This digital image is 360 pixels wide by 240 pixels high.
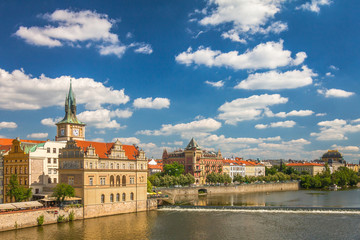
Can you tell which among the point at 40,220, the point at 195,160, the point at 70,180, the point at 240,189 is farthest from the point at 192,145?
the point at 40,220

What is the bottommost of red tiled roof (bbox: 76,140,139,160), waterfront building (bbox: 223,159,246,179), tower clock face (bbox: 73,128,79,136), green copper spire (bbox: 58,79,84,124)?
waterfront building (bbox: 223,159,246,179)

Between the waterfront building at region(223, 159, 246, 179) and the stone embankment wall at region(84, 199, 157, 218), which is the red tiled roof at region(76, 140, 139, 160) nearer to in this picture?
the stone embankment wall at region(84, 199, 157, 218)

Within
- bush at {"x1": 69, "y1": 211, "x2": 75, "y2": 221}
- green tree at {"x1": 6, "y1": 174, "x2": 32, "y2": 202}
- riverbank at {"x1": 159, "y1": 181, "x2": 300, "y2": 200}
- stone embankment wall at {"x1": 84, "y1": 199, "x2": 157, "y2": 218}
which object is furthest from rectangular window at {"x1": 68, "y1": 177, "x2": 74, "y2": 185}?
riverbank at {"x1": 159, "y1": 181, "x2": 300, "y2": 200}

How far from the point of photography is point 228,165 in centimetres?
19238

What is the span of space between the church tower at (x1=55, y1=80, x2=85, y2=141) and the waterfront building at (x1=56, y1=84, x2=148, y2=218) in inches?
923

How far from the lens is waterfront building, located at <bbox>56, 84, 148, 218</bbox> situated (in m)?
70.4

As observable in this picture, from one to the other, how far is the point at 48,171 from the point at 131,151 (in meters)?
18.2

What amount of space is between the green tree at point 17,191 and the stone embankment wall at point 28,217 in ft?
33.7

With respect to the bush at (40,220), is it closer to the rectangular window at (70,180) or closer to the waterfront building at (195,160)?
the rectangular window at (70,180)

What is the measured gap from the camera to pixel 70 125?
100m

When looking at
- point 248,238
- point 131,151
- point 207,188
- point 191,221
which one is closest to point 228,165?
point 207,188

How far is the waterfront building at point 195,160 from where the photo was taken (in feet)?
546

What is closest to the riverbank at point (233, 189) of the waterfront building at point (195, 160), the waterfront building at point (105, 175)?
the waterfront building at point (195, 160)

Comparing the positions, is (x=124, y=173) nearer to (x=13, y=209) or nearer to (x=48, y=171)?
(x=48, y=171)
